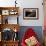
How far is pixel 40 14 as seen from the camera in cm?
562

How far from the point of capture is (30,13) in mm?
5629

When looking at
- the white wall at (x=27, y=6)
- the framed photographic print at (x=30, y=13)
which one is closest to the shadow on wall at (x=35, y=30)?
the white wall at (x=27, y=6)

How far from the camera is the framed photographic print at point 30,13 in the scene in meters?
5.61

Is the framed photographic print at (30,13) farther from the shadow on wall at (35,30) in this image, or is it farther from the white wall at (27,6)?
the shadow on wall at (35,30)

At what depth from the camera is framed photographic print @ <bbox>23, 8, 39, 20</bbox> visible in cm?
561

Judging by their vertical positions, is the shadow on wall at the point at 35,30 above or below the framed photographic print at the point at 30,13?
below

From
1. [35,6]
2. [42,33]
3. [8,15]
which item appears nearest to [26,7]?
[35,6]

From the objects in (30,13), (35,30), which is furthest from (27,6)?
(35,30)

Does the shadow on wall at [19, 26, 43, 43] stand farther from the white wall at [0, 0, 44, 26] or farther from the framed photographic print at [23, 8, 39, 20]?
the framed photographic print at [23, 8, 39, 20]

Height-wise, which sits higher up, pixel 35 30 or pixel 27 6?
pixel 27 6

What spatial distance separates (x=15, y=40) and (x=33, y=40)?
27.3 inches

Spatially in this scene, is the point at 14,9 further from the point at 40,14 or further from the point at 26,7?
the point at 40,14

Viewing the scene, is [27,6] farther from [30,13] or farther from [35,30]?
[35,30]

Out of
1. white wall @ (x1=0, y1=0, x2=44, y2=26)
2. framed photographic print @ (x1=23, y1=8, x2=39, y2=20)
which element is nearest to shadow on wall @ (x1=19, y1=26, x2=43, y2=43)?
white wall @ (x1=0, y1=0, x2=44, y2=26)
